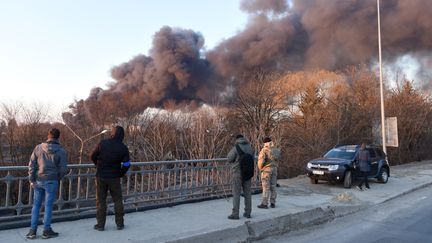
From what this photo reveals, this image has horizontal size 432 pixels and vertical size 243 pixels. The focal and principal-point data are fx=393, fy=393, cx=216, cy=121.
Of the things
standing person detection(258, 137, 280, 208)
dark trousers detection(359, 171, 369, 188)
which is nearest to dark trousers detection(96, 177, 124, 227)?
standing person detection(258, 137, 280, 208)

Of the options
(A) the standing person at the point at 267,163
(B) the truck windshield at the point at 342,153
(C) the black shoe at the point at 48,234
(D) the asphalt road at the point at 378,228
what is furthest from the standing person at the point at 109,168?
(B) the truck windshield at the point at 342,153

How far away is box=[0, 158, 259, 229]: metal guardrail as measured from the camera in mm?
6420

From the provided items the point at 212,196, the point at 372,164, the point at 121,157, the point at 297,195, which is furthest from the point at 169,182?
the point at 372,164

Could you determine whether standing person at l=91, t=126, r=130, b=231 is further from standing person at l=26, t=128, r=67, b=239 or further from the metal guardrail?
the metal guardrail

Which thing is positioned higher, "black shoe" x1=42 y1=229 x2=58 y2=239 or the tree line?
the tree line

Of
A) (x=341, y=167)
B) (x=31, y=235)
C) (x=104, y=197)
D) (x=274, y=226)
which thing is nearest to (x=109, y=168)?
(x=104, y=197)

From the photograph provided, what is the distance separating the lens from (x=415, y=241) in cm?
631

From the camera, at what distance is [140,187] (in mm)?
7973

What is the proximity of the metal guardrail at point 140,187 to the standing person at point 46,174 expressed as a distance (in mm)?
694

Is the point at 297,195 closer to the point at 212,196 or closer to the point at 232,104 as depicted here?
the point at 212,196

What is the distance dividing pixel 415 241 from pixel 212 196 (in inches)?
173

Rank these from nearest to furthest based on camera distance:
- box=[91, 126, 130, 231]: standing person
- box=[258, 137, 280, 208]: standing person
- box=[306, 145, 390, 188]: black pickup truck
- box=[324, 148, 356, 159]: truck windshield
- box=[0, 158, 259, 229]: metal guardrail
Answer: box=[91, 126, 130, 231]: standing person
box=[0, 158, 259, 229]: metal guardrail
box=[258, 137, 280, 208]: standing person
box=[306, 145, 390, 188]: black pickup truck
box=[324, 148, 356, 159]: truck windshield

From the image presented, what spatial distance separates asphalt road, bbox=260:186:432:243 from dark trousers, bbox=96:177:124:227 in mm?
2410

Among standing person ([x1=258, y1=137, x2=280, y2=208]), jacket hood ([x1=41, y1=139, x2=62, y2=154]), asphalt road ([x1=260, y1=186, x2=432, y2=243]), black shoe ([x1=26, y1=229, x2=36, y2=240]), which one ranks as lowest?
asphalt road ([x1=260, y1=186, x2=432, y2=243])
